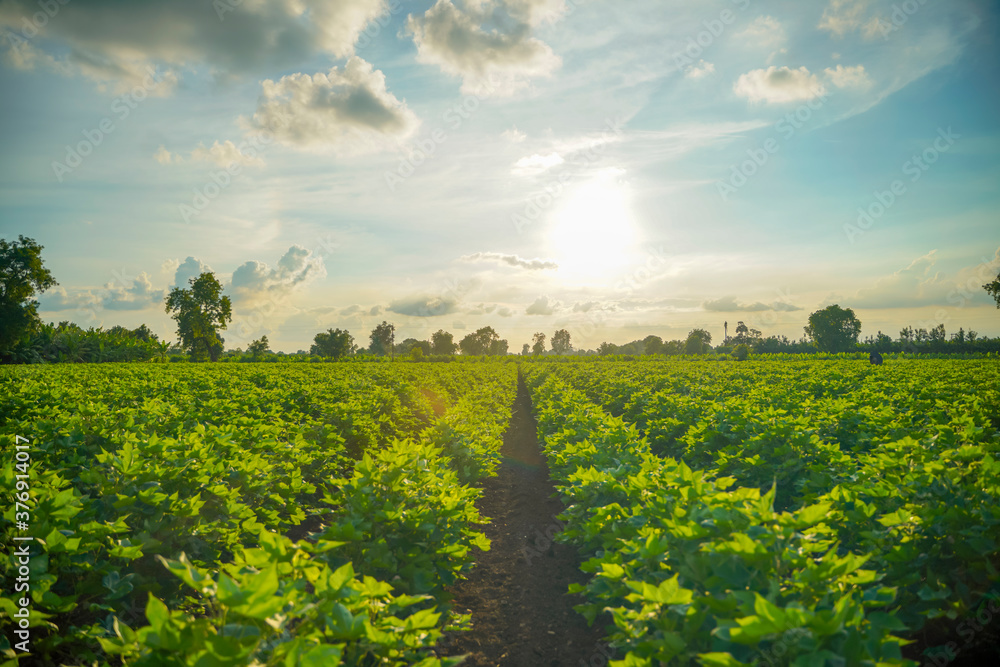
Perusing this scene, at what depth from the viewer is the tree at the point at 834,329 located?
317 feet

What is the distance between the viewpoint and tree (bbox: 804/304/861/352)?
96.8m

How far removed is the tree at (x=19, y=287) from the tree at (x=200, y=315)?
796 inches

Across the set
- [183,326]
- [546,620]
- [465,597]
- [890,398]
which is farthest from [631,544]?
[183,326]

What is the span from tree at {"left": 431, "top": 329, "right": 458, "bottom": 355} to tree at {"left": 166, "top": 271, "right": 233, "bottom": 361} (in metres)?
59.4

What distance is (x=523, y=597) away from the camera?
6.00 m

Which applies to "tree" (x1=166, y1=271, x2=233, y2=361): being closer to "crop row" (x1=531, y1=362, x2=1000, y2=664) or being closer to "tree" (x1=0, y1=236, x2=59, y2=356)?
"tree" (x1=0, y1=236, x2=59, y2=356)

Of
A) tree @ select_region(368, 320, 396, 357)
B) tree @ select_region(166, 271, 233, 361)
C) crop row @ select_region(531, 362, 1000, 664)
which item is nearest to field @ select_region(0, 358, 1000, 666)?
crop row @ select_region(531, 362, 1000, 664)

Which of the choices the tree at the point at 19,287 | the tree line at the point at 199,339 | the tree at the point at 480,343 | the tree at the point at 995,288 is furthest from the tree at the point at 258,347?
the tree at the point at 995,288

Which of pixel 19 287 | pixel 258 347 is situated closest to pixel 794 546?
pixel 19 287

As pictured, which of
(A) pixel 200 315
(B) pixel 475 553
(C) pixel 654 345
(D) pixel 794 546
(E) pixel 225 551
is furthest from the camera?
(C) pixel 654 345

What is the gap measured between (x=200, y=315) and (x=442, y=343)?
207 ft

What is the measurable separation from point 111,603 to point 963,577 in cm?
605

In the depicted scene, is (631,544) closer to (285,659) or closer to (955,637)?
(285,659)

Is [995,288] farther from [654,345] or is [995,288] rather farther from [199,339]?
[199,339]
